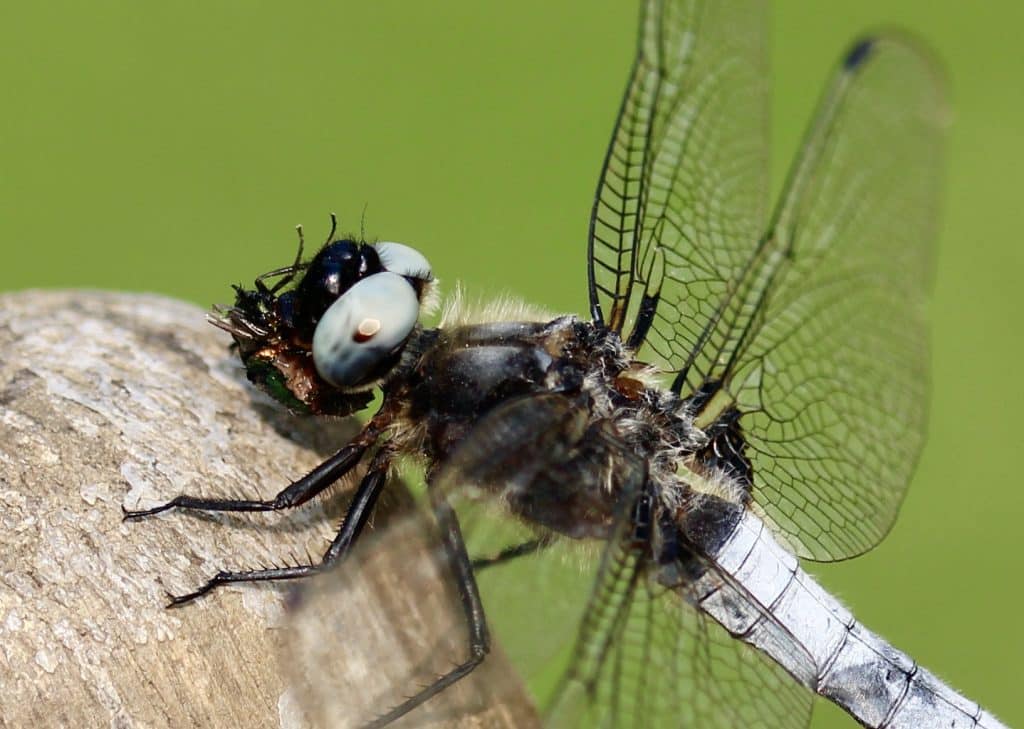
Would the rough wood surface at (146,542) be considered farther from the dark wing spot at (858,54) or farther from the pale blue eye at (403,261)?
the dark wing spot at (858,54)

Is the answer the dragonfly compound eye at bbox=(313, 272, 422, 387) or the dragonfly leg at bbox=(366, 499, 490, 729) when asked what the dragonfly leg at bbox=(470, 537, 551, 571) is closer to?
the dragonfly leg at bbox=(366, 499, 490, 729)

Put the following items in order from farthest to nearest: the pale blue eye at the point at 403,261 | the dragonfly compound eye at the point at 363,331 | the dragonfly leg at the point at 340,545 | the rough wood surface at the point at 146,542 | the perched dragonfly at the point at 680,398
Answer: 1. the pale blue eye at the point at 403,261
2. the dragonfly compound eye at the point at 363,331
3. the perched dragonfly at the point at 680,398
4. the dragonfly leg at the point at 340,545
5. the rough wood surface at the point at 146,542

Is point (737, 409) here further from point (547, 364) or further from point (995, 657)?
point (995, 657)

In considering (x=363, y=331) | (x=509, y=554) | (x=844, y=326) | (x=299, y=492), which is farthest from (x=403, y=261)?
(x=844, y=326)

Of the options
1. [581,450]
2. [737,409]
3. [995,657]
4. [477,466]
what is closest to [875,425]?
[737,409]

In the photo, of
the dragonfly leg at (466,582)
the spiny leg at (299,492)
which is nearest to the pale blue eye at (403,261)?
the spiny leg at (299,492)

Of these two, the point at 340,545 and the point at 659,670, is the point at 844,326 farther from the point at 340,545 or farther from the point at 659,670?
the point at 340,545
